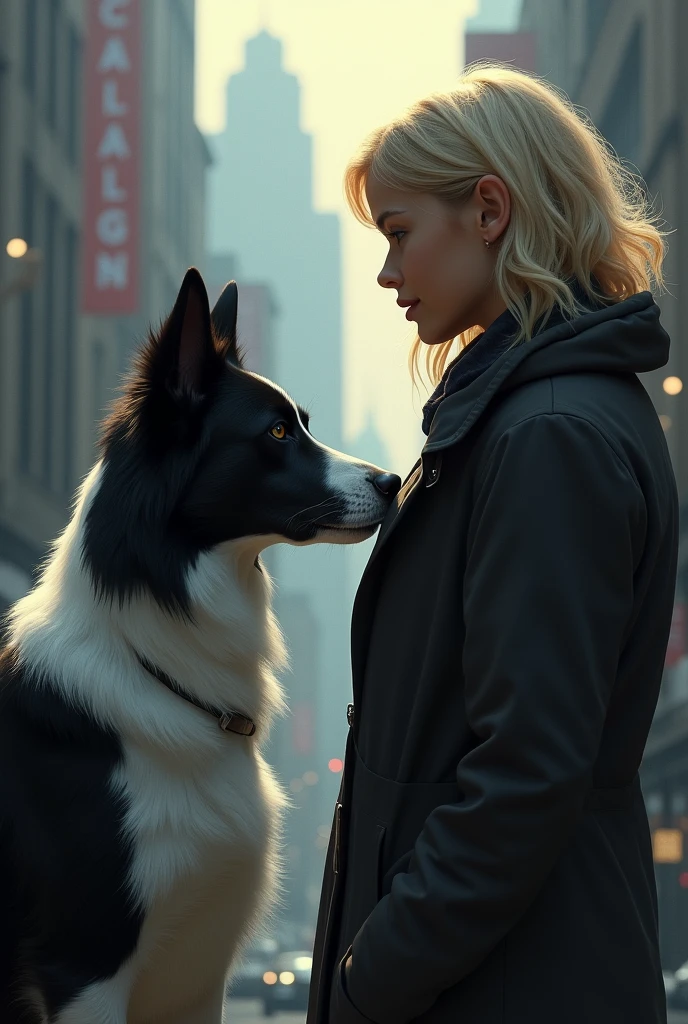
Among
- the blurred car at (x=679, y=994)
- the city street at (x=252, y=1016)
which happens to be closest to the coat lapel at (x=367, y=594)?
the city street at (x=252, y=1016)

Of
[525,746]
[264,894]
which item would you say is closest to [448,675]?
→ [525,746]

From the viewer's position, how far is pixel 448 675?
2.24 meters

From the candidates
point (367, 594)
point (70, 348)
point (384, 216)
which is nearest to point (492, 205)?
point (384, 216)

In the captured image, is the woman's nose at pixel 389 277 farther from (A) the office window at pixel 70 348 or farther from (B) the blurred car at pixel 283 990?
(A) the office window at pixel 70 348

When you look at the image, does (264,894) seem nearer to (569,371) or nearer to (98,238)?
(569,371)

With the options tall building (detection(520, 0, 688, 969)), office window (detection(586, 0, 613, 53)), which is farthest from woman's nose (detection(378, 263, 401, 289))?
office window (detection(586, 0, 613, 53))

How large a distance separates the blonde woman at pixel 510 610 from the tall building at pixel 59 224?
23676 mm

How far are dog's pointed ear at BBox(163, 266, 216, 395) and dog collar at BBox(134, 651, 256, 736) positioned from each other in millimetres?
730

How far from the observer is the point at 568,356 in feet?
7.23

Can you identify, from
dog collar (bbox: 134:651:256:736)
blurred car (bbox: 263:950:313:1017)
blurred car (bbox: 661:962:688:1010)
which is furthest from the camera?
blurred car (bbox: 263:950:313:1017)

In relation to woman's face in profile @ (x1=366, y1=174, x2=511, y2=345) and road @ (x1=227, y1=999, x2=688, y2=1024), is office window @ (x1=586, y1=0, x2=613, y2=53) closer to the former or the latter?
road @ (x1=227, y1=999, x2=688, y2=1024)

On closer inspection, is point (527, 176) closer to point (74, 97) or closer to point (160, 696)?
point (160, 696)

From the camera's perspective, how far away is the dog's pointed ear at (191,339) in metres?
3.21

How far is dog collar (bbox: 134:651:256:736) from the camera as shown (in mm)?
3143
